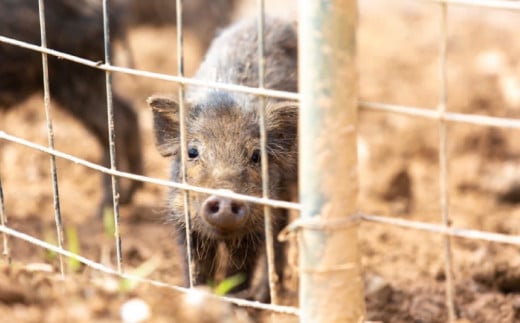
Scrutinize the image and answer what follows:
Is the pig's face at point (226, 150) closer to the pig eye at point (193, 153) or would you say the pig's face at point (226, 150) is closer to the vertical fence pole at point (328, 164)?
the pig eye at point (193, 153)

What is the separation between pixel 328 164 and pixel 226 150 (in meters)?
1.32

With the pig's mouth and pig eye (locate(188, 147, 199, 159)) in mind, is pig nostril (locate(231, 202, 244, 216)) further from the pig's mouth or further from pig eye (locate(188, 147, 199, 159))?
pig eye (locate(188, 147, 199, 159))

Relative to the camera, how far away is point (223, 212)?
10.9 feet

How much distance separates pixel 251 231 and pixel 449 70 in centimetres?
454

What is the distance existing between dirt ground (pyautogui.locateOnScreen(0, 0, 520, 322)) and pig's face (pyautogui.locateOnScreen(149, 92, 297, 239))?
1.14ft

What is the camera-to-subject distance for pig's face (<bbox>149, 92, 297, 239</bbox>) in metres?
3.58

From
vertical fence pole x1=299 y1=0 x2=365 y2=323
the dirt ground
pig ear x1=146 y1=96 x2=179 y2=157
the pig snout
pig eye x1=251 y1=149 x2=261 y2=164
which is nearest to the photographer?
vertical fence pole x1=299 y1=0 x2=365 y2=323

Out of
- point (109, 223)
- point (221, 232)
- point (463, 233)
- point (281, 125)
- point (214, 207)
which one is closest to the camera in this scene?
point (463, 233)

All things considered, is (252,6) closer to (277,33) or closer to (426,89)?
(426,89)

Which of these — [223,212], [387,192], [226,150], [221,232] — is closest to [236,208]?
[223,212]

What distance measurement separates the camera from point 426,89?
25.0 feet

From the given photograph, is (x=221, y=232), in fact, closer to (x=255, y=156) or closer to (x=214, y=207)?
(x=214, y=207)

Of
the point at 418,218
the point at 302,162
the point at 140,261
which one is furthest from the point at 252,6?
the point at 302,162

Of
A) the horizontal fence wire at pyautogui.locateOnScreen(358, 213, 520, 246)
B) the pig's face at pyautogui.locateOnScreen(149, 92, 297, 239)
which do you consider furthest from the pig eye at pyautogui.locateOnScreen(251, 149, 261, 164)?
the horizontal fence wire at pyautogui.locateOnScreen(358, 213, 520, 246)
